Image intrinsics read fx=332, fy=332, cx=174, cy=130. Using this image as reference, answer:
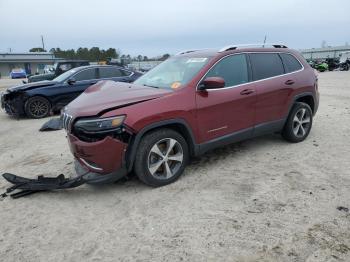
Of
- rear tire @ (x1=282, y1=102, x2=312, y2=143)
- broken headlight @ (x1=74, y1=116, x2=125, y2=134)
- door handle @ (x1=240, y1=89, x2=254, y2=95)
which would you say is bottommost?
rear tire @ (x1=282, y1=102, x2=312, y2=143)

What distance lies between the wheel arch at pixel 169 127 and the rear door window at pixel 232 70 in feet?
2.74

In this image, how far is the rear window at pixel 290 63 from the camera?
5.66 m

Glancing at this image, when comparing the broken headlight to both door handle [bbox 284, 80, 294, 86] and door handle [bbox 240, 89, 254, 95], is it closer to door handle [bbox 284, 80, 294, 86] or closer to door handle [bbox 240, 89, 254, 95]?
door handle [bbox 240, 89, 254, 95]

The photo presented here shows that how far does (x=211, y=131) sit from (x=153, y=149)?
0.93 m

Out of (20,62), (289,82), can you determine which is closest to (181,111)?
(289,82)

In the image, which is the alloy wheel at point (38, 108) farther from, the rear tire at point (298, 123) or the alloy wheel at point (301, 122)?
the alloy wheel at point (301, 122)

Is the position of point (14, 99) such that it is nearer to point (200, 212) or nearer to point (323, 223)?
point (200, 212)

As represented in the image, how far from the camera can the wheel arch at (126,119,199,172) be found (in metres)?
3.89

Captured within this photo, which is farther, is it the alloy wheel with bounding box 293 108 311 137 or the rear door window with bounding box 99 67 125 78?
the rear door window with bounding box 99 67 125 78

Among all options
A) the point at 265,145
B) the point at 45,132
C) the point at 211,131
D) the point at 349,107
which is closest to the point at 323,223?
the point at 211,131

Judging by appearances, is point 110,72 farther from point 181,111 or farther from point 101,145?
point 101,145

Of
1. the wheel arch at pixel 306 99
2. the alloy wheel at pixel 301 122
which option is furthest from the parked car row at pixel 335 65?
the alloy wheel at pixel 301 122

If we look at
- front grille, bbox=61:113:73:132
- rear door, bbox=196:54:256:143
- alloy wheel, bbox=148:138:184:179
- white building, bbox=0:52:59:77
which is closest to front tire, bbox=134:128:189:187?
alloy wheel, bbox=148:138:184:179

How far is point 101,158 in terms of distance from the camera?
3799 millimetres
